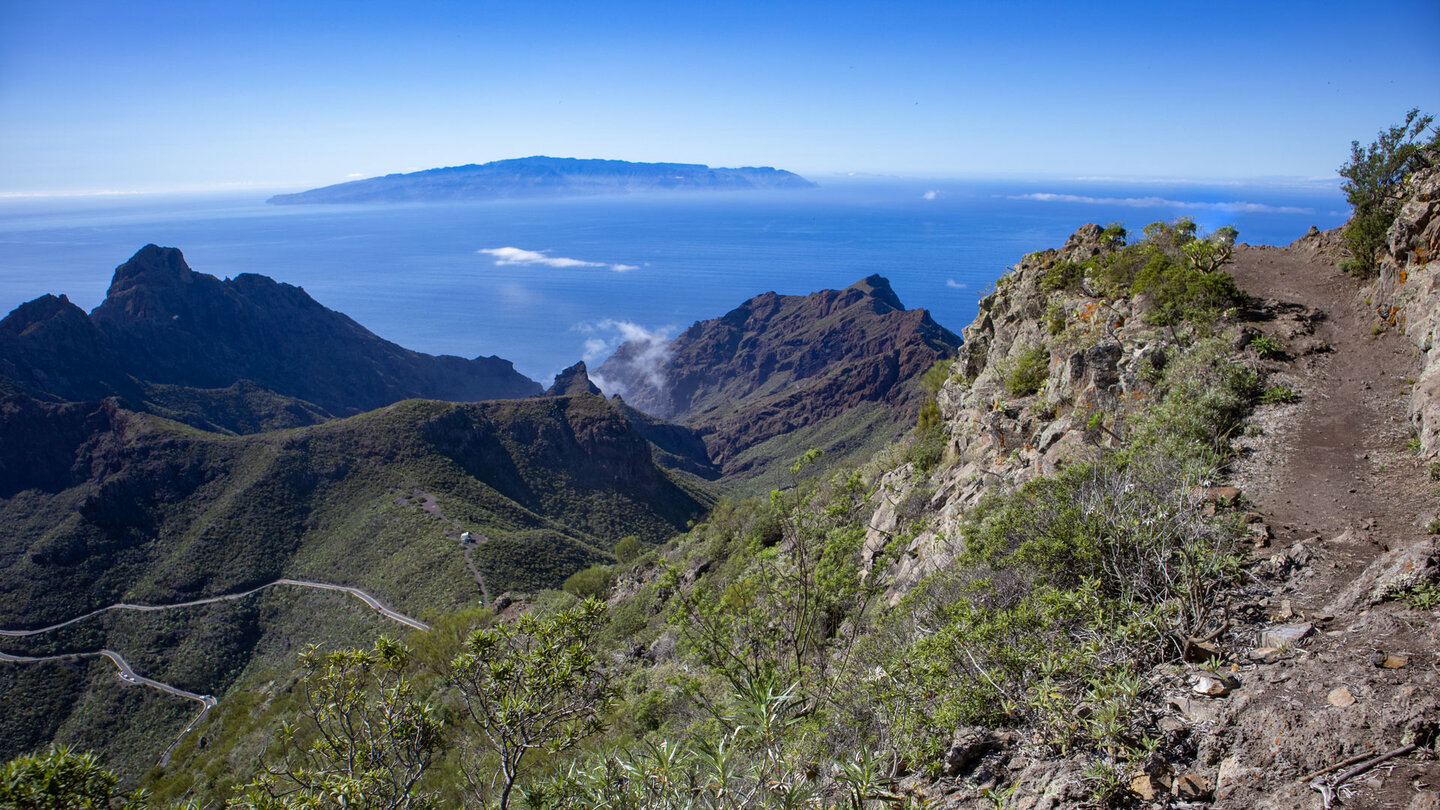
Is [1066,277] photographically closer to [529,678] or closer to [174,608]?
[529,678]

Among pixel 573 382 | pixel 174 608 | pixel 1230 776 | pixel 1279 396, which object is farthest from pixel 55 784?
pixel 573 382

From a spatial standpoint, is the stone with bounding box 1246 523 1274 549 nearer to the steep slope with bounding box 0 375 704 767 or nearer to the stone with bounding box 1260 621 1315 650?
the stone with bounding box 1260 621 1315 650

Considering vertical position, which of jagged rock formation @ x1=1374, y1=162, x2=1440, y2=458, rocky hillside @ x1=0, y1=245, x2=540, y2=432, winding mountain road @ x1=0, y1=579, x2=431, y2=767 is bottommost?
winding mountain road @ x1=0, y1=579, x2=431, y2=767

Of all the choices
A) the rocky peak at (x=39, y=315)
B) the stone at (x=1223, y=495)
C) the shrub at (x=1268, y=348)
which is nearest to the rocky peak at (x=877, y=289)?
the shrub at (x=1268, y=348)

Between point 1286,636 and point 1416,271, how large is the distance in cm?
1004

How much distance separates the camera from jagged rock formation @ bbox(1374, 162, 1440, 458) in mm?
9508

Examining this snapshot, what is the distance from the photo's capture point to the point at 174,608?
119ft

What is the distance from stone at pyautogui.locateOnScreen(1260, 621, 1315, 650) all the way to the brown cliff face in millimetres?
60957

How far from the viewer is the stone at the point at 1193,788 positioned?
3.85 metres

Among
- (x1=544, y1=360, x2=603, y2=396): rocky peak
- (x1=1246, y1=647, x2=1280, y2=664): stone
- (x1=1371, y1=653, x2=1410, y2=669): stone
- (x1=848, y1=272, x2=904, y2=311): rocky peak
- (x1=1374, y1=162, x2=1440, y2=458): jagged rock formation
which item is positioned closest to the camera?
(x1=1371, y1=653, x2=1410, y2=669): stone

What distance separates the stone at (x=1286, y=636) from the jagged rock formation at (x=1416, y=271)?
19.3 ft

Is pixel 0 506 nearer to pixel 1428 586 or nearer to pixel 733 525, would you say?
pixel 733 525

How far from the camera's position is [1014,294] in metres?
18.5

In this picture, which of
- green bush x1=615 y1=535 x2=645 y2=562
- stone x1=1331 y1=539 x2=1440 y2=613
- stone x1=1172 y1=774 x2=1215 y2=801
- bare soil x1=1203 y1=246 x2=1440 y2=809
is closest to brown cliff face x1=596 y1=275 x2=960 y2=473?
green bush x1=615 y1=535 x2=645 y2=562
